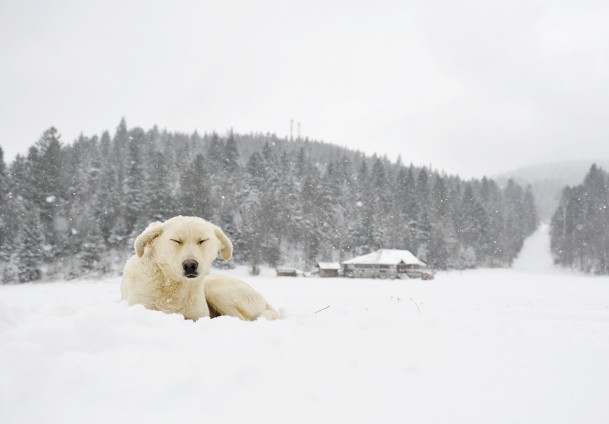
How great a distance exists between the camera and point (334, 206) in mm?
76688

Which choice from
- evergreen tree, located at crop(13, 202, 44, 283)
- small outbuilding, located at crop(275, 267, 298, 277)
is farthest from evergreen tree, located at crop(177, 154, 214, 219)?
evergreen tree, located at crop(13, 202, 44, 283)

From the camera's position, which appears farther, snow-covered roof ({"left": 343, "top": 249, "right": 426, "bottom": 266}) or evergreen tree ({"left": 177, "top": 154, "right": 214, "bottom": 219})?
snow-covered roof ({"left": 343, "top": 249, "right": 426, "bottom": 266})

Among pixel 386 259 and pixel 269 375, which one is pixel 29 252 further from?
pixel 269 375

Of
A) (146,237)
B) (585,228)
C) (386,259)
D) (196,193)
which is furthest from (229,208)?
(585,228)

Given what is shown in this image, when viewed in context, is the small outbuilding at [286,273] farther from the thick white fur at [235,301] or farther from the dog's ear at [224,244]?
the dog's ear at [224,244]

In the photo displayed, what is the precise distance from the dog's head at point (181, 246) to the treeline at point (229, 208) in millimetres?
40161

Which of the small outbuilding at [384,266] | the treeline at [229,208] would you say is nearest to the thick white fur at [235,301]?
the treeline at [229,208]

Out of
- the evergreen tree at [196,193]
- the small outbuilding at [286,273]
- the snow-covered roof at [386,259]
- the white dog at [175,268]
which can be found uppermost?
the evergreen tree at [196,193]

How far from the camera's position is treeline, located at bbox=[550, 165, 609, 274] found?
6144 cm

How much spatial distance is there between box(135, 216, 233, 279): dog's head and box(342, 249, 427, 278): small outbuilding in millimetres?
46602

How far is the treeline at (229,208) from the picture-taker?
42.6 m

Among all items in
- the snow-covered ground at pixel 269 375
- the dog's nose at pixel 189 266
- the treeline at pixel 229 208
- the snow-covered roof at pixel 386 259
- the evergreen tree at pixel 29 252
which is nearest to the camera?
the snow-covered ground at pixel 269 375

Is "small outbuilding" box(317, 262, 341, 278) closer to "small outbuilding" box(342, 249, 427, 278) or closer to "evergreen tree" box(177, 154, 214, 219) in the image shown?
"small outbuilding" box(342, 249, 427, 278)

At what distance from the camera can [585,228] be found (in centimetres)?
6825
